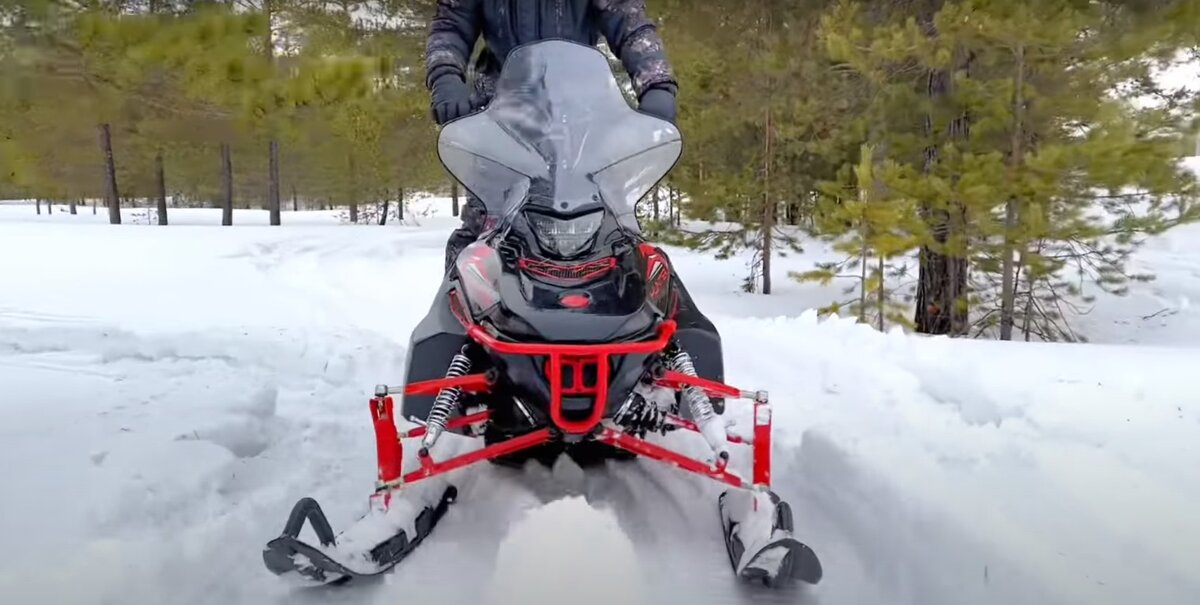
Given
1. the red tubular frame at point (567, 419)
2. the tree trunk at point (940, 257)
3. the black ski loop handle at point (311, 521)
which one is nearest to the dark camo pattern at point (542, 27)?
the red tubular frame at point (567, 419)

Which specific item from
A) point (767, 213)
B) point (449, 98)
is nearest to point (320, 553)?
point (449, 98)

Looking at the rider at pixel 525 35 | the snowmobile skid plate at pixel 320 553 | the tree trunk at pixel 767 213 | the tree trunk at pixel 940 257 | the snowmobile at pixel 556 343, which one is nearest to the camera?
the snowmobile skid plate at pixel 320 553

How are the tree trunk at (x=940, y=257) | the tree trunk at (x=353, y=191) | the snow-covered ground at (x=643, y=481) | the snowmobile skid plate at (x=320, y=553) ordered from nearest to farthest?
the snowmobile skid plate at (x=320, y=553), the snow-covered ground at (x=643, y=481), the tree trunk at (x=940, y=257), the tree trunk at (x=353, y=191)

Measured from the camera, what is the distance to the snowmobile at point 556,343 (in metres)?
2.05

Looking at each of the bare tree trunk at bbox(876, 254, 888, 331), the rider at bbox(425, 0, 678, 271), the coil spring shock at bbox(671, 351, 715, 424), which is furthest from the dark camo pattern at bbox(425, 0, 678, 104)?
the bare tree trunk at bbox(876, 254, 888, 331)

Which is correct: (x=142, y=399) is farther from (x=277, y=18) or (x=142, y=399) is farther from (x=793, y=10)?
(x=793, y=10)

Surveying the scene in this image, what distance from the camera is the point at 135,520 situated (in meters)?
2.24

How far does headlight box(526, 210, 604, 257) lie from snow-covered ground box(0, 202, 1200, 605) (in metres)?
0.85

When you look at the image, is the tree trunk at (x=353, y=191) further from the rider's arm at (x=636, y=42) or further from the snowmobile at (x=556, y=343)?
the snowmobile at (x=556, y=343)

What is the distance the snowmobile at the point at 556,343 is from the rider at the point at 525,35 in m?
0.34

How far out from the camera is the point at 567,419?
215cm

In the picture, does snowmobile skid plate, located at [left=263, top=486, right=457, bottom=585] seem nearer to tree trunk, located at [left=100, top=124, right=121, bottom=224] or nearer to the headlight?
the headlight

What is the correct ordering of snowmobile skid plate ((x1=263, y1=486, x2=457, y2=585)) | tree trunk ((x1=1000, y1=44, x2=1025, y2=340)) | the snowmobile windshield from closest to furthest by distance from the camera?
1. snowmobile skid plate ((x1=263, y1=486, x2=457, y2=585))
2. the snowmobile windshield
3. tree trunk ((x1=1000, y1=44, x2=1025, y2=340))

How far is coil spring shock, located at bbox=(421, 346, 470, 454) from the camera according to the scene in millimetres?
2230
